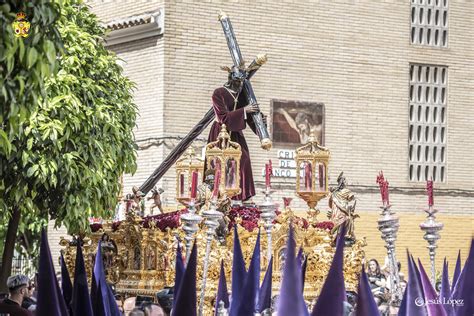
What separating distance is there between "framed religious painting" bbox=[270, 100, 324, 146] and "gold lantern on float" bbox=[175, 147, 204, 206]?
9936mm

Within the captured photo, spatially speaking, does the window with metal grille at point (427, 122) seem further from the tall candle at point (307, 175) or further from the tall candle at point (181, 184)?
the tall candle at point (307, 175)

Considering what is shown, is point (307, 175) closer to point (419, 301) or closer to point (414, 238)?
point (419, 301)

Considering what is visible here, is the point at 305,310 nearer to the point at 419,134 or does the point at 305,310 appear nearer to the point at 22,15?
the point at 22,15

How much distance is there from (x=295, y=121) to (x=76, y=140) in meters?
12.7

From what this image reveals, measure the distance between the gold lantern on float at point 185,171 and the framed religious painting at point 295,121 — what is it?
32.6 ft

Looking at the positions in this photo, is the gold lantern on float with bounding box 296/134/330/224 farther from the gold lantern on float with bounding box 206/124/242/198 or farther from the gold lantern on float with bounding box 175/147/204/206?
the gold lantern on float with bounding box 175/147/204/206

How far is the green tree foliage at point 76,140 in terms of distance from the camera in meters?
17.3

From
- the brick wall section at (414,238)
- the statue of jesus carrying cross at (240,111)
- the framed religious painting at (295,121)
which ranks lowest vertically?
the brick wall section at (414,238)

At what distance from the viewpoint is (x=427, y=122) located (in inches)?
1272

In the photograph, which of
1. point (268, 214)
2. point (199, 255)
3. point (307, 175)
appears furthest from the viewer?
point (307, 175)

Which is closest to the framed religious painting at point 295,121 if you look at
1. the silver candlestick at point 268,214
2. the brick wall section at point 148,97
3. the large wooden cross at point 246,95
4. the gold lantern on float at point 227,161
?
the brick wall section at point 148,97

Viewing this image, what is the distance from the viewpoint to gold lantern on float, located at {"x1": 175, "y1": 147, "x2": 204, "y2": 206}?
64.0 feet

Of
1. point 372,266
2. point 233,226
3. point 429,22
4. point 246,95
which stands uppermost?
point 429,22

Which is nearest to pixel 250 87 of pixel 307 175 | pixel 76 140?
pixel 307 175
